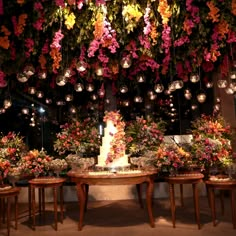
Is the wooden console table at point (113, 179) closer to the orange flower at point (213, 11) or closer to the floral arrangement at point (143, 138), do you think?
the floral arrangement at point (143, 138)

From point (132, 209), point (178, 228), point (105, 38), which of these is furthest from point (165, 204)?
point (105, 38)

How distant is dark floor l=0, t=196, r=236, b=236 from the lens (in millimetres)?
4578

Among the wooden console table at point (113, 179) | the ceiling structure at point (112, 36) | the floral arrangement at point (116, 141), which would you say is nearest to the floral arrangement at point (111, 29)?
the ceiling structure at point (112, 36)

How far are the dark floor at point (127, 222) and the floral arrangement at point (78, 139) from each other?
3.87 ft

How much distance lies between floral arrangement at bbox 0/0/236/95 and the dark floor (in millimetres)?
2366

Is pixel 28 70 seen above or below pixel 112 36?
below

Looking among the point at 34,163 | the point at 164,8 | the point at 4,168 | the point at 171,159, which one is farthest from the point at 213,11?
the point at 4,168

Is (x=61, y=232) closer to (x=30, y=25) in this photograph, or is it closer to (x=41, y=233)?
(x=41, y=233)

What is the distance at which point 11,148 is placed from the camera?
5883mm

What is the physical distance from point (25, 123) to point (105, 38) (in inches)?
191

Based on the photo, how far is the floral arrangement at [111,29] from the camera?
467 centimetres

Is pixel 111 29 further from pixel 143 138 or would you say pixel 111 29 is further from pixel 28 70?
pixel 143 138

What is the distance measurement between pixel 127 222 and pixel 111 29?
3031mm

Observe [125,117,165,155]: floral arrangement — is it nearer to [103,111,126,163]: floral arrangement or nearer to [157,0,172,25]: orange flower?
[103,111,126,163]: floral arrangement
